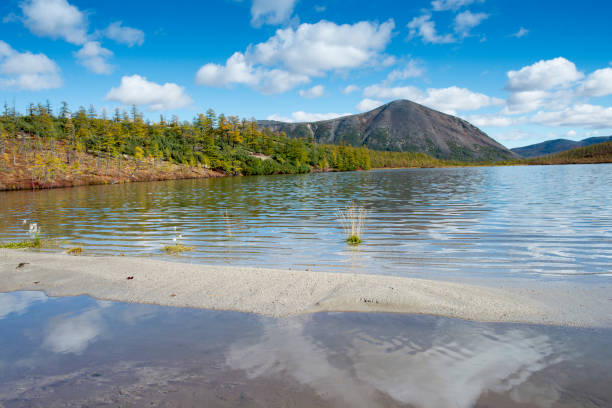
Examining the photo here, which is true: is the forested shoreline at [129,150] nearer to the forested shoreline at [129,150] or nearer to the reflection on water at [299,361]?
the forested shoreline at [129,150]

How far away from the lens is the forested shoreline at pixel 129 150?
65.0 metres

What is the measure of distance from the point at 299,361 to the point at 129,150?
334 feet

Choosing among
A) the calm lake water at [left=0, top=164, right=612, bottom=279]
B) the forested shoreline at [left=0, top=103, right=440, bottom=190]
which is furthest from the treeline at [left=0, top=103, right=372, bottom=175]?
the calm lake water at [left=0, top=164, right=612, bottom=279]

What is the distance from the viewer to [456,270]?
9492 millimetres

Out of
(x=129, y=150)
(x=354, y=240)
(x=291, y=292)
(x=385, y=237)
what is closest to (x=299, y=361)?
(x=291, y=292)

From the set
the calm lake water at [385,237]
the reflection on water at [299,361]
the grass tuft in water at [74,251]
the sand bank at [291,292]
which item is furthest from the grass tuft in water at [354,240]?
the grass tuft in water at [74,251]

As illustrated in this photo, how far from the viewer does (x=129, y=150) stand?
305ft

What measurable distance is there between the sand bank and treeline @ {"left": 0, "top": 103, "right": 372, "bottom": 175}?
77602 mm

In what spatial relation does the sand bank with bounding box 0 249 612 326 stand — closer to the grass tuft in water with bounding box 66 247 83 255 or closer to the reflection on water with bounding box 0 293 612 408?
the reflection on water with bounding box 0 293 612 408

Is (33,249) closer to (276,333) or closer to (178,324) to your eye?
(178,324)

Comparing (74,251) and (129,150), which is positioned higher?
(129,150)

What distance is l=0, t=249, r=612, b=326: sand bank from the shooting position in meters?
6.13

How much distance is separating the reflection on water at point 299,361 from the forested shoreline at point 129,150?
215ft

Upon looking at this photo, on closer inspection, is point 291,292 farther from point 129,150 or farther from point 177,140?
point 177,140
